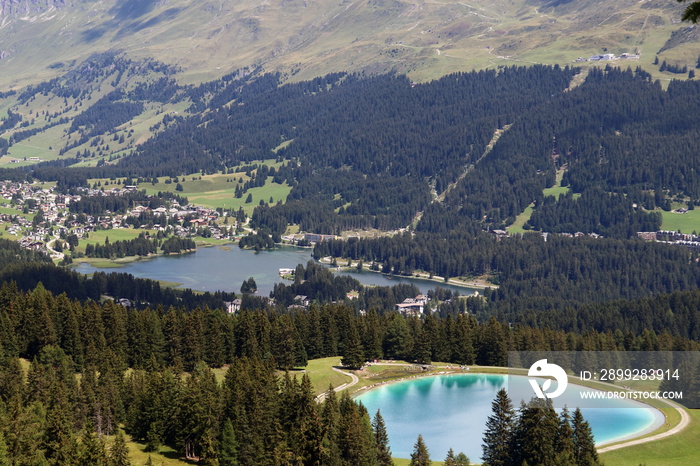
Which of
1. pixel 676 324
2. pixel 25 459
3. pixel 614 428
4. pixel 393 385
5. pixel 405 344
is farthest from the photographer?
pixel 676 324

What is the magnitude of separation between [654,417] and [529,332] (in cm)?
3989

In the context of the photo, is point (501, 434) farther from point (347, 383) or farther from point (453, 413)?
point (347, 383)

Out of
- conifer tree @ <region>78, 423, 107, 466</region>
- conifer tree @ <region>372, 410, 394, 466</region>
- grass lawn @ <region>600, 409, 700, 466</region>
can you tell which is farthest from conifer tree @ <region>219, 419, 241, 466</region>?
grass lawn @ <region>600, 409, 700, 466</region>

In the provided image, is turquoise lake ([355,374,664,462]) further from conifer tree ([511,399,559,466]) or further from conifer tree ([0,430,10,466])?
conifer tree ([0,430,10,466])

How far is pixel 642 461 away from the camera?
10075cm

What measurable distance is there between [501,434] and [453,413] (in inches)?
937

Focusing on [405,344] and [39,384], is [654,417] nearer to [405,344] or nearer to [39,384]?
[405,344]

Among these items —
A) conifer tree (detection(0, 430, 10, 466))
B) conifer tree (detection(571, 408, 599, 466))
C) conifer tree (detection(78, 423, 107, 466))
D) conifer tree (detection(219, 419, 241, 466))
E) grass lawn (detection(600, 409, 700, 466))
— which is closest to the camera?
conifer tree (detection(78, 423, 107, 466))

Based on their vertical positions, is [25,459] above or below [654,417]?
above

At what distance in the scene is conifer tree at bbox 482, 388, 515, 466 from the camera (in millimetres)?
95375

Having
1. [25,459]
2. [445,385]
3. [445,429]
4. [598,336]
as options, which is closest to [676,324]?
[598,336]

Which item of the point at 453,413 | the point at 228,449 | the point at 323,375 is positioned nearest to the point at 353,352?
the point at 323,375

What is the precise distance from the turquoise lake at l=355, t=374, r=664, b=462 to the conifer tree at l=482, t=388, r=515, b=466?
7.67 metres

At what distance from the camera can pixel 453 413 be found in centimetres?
11919
